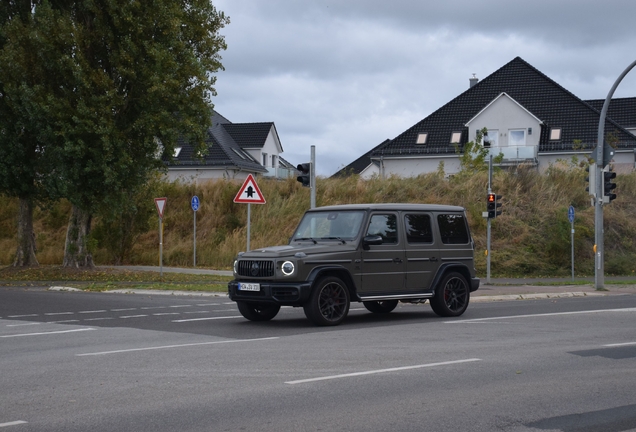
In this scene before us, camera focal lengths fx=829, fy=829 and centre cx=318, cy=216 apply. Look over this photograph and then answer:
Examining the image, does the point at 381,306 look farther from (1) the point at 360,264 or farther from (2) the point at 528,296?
(2) the point at 528,296

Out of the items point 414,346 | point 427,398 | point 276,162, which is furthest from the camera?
point 276,162

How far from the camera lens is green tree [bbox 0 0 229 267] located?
26078 millimetres

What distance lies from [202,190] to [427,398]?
113 feet

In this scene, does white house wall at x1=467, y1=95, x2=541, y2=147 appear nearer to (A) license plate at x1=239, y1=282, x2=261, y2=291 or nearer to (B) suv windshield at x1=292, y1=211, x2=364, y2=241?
(B) suv windshield at x1=292, y1=211, x2=364, y2=241

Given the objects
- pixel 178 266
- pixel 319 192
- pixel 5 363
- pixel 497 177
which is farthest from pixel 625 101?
pixel 5 363

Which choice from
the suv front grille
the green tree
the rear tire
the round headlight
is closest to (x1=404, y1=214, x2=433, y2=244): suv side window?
the rear tire

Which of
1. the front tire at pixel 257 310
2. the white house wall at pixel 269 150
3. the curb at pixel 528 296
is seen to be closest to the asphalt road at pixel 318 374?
the front tire at pixel 257 310

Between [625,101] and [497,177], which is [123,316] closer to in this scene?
[497,177]

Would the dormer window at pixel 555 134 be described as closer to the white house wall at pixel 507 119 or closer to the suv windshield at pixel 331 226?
the white house wall at pixel 507 119

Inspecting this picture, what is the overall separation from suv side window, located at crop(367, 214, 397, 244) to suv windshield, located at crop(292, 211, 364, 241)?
0.85ft

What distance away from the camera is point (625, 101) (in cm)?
6003

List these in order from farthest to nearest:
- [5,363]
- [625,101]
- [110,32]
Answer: [625,101]
[110,32]
[5,363]

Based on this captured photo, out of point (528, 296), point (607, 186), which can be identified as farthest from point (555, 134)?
point (528, 296)

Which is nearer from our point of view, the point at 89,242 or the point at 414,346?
the point at 414,346
